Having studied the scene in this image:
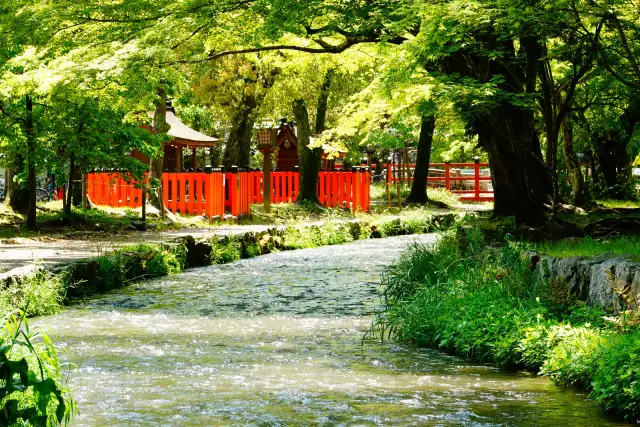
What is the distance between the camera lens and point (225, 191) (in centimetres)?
2506

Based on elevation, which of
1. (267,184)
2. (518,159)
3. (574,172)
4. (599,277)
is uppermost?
(518,159)

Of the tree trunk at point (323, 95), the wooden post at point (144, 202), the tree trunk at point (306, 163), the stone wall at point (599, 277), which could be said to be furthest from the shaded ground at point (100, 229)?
the stone wall at point (599, 277)

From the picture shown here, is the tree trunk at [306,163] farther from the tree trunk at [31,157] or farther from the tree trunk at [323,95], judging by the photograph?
the tree trunk at [31,157]

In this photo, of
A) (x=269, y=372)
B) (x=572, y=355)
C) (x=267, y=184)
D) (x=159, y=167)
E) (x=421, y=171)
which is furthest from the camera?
(x=421, y=171)

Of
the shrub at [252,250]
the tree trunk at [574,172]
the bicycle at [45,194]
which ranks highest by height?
the tree trunk at [574,172]

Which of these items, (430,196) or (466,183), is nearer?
(430,196)

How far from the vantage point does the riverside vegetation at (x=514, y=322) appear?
680 centimetres

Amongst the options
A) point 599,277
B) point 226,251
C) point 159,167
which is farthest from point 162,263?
point 599,277

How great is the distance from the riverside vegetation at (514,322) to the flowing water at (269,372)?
21 centimetres

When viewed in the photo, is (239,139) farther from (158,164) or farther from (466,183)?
(466,183)

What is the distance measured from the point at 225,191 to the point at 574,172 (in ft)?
30.6

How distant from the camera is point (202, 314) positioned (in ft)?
37.8

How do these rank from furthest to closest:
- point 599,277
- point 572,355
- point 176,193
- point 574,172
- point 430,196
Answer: point 430,196 < point 176,193 < point 574,172 < point 599,277 < point 572,355

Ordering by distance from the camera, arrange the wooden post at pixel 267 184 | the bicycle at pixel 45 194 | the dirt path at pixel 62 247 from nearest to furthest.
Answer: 1. the dirt path at pixel 62 247
2. the wooden post at pixel 267 184
3. the bicycle at pixel 45 194
